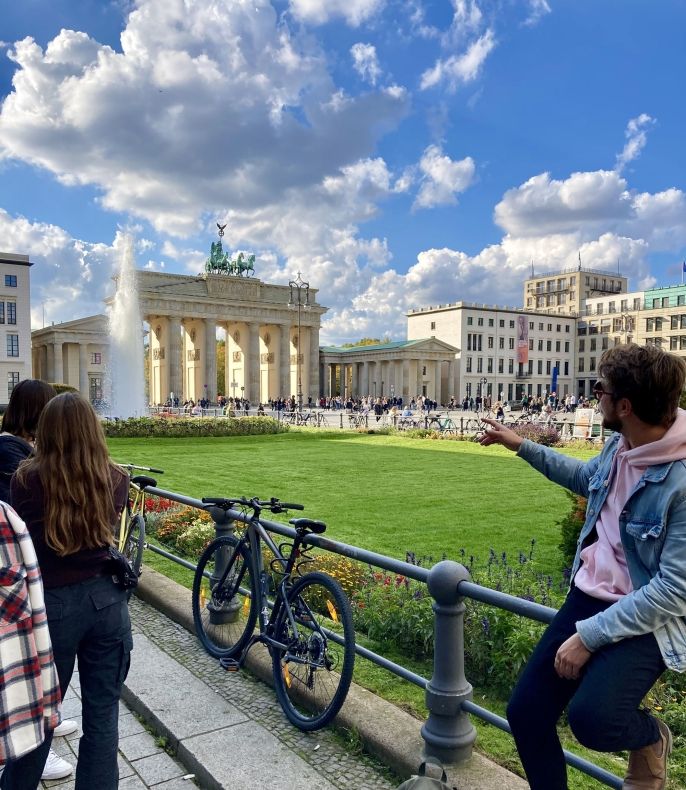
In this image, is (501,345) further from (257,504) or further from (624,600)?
(624,600)

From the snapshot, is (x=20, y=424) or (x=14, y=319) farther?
(x=14, y=319)

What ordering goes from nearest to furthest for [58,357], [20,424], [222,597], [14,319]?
[20,424] → [222,597] → [14,319] → [58,357]

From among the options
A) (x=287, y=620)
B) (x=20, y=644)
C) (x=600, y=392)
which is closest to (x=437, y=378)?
(x=287, y=620)

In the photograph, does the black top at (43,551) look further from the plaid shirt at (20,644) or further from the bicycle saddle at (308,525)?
the bicycle saddle at (308,525)

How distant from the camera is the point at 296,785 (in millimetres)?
3359

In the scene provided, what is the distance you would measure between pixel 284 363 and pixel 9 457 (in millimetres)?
89470

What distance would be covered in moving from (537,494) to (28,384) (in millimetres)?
12198

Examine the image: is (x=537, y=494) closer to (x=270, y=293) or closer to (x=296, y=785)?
(x=296, y=785)

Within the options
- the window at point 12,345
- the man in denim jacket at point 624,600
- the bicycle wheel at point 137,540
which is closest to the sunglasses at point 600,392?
the man in denim jacket at point 624,600

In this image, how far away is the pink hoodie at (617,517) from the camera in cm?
219

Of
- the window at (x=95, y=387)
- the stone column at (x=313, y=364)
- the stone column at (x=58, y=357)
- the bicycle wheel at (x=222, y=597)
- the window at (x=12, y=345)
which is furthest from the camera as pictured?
the stone column at (x=313, y=364)

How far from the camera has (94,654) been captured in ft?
9.43

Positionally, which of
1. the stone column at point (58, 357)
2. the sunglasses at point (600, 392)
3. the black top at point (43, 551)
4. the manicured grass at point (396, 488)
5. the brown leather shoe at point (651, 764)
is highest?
the stone column at point (58, 357)

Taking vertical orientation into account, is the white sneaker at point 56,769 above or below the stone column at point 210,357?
below
